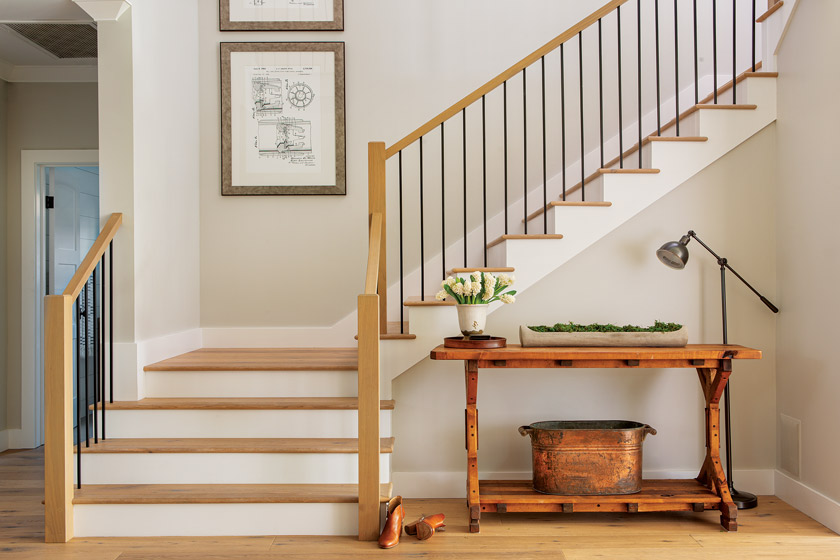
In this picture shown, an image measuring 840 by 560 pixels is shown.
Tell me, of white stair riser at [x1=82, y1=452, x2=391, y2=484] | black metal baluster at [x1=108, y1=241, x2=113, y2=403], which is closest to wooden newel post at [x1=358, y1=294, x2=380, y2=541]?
white stair riser at [x1=82, y1=452, x2=391, y2=484]

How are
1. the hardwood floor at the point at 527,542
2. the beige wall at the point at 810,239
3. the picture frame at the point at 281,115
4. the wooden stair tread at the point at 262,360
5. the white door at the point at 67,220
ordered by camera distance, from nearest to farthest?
the hardwood floor at the point at 527,542 → the beige wall at the point at 810,239 → the wooden stair tread at the point at 262,360 → the picture frame at the point at 281,115 → the white door at the point at 67,220

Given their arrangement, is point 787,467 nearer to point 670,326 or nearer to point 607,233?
point 670,326

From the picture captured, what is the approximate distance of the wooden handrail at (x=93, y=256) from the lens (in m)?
2.89

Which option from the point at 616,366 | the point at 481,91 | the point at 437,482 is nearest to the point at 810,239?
the point at 616,366

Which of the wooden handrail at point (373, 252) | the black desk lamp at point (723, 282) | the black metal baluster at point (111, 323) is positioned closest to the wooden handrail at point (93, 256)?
the black metal baluster at point (111, 323)

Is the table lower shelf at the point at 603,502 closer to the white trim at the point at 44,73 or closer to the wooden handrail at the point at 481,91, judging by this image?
the wooden handrail at the point at 481,91

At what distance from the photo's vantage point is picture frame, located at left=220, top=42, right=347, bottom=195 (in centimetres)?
449

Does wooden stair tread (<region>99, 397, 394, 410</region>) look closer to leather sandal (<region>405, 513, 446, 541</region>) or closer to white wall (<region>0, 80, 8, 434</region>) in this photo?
leather sandal (<region>405, 513, 446, 541</region>)

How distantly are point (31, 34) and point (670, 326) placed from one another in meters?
4.03

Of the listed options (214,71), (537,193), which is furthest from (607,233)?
(214,71)

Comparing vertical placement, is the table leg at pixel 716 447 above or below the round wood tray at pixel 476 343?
below

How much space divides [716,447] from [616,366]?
67 centimetres

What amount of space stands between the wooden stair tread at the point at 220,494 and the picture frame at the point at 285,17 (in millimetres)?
2985

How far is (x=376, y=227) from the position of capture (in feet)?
10.7
